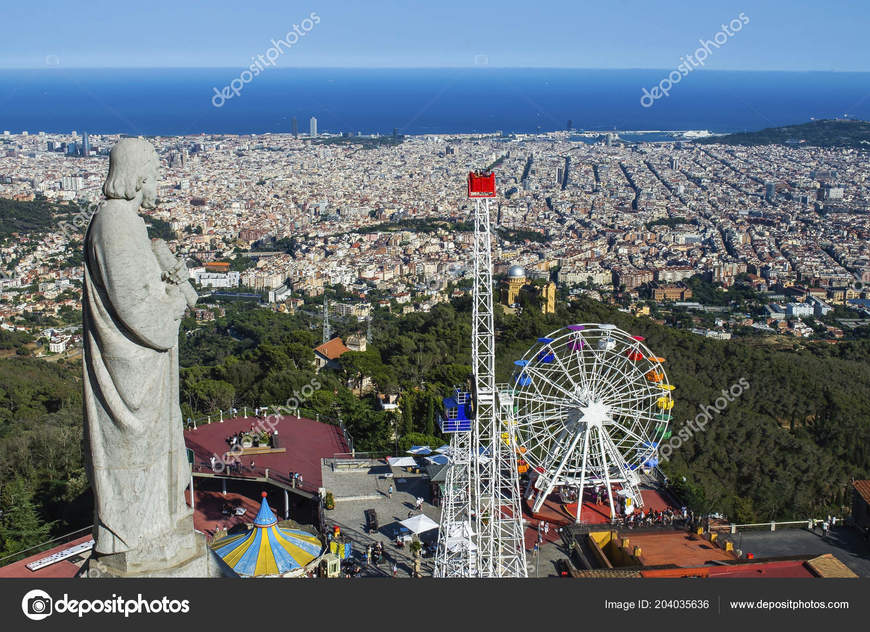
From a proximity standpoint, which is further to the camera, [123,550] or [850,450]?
[850,450]

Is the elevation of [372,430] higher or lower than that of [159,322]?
lower

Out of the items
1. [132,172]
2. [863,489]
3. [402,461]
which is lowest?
[863,489]

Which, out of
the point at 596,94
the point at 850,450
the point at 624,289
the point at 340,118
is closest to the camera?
the point at 850,450

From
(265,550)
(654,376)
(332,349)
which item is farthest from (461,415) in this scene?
(332,349)

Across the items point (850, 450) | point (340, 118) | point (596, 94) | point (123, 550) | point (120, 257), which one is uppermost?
point (596, 94)

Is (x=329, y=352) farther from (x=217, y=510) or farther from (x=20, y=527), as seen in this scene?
(x=20, y=527)

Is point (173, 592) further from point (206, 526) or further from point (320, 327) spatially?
point (320, 327)

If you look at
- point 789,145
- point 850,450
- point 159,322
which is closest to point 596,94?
point 789,145

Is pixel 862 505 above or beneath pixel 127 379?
beneath
